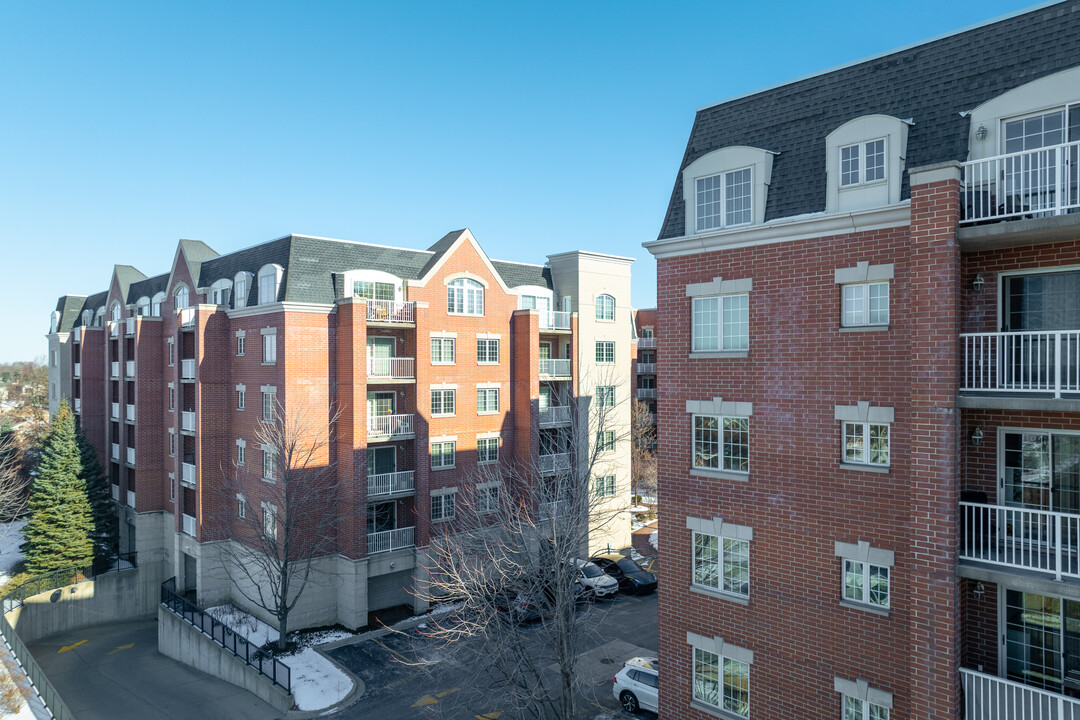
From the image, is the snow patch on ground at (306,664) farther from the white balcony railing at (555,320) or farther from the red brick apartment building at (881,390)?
the white balcony railing at (555,320)

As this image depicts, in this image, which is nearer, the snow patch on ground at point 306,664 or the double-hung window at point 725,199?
the double-hung window at point 725,199

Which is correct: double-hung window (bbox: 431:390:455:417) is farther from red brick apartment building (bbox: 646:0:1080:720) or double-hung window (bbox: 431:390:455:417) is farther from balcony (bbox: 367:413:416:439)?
red brick apartment building (bbox: 646:0:1080:720)

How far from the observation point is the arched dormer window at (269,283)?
94.7 feet

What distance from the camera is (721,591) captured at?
14492 mm

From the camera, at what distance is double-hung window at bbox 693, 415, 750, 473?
14406 mm

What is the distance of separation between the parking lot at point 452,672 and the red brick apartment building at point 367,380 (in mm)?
3257

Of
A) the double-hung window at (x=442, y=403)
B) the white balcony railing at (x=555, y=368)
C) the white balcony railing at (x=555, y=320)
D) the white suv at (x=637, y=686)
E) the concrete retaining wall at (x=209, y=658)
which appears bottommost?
the concrete retaining wall at (x=209, y=658)

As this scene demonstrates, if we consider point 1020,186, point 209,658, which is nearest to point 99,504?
point 209,658

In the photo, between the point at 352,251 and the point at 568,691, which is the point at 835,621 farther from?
the point at 352,251

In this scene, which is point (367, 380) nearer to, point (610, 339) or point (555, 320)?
point (555, 320)

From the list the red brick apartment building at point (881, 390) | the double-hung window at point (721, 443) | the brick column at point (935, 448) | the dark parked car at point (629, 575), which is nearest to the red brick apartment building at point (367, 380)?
the dark parked car at point (629, 575)

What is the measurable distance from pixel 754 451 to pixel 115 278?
48.0 metres

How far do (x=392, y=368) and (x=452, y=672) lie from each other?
43.6 ft

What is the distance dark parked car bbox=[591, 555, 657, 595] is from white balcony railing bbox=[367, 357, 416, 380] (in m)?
13.4
